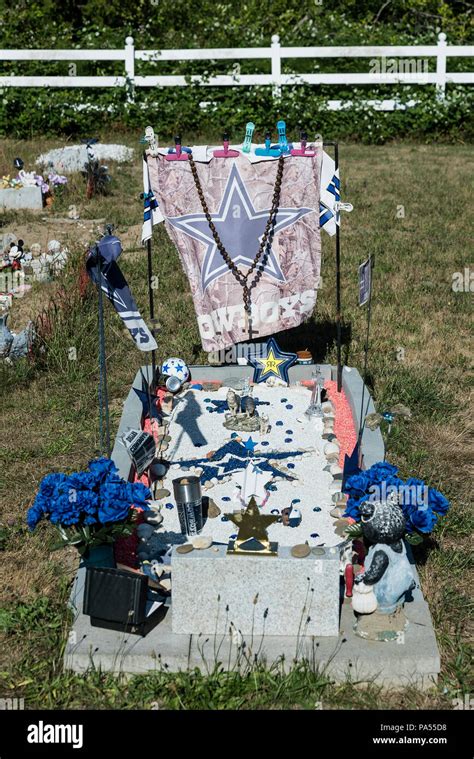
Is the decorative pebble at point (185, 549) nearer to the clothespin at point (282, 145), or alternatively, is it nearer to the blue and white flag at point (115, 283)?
the blue and white flag at point (115, 283)

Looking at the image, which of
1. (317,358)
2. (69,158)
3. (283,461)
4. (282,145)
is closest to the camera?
(283,461)

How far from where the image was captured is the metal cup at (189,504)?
5.48 metres

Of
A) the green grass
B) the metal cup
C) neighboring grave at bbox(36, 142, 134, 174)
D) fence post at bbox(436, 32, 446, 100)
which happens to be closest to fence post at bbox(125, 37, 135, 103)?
neighboring grave at bbox(36, 142, 134, 174)

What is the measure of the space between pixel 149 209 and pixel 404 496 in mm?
3424

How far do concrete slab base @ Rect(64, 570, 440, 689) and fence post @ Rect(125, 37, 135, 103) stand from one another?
14.3 m

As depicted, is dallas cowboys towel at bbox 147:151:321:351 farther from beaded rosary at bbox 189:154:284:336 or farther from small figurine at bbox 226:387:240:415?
small figurine at bbox 226:387:240:415

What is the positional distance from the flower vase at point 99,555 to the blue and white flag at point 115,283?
150 cm

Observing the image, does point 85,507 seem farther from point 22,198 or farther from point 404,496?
point 22,198

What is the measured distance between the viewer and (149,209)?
23.1 feet

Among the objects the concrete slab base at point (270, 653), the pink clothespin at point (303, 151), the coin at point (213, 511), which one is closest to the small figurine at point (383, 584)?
the concrete slab base at point (270, 653)

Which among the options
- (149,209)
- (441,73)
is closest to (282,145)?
(149,209)
